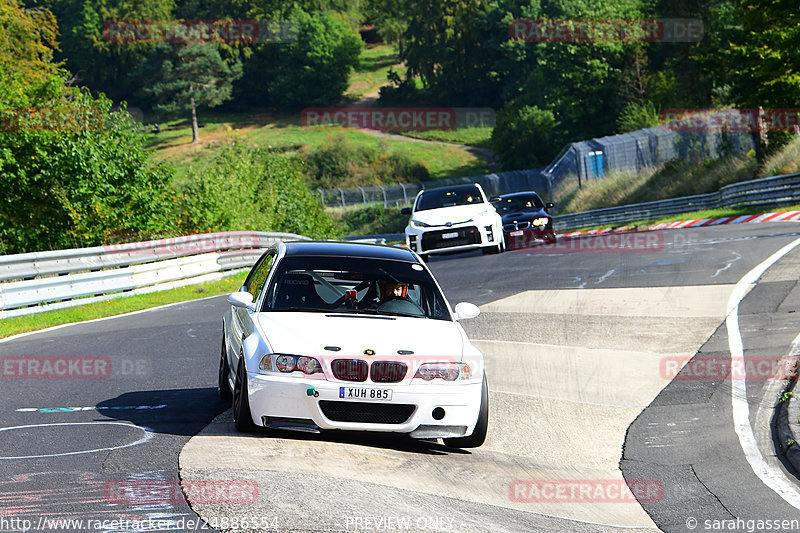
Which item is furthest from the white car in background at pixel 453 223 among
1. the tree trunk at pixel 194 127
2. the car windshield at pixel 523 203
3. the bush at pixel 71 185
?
the tree trunk at pixel 194 127

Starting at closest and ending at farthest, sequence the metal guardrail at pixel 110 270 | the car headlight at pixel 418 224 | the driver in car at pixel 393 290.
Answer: the driver in car at pixel 393 290 < the metal guardrail at pixel 110 270 < the car headlight at pixel 418 224

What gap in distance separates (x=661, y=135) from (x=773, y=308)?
Result: 35.0m

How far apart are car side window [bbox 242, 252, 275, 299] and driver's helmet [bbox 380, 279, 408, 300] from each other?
3.27 feet

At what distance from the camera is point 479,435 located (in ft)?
25.1

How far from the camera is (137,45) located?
13500cm

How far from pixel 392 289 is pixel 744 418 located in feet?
10.4

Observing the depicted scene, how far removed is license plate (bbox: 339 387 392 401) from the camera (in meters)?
7.12

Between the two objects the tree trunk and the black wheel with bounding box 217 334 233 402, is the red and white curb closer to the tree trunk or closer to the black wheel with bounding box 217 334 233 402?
the black wheel with bounding box 217 334 233 402

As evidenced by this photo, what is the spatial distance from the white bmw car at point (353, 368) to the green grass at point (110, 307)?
7.82 metres

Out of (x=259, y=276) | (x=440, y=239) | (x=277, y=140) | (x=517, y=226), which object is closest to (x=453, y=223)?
(x=440, y=239)

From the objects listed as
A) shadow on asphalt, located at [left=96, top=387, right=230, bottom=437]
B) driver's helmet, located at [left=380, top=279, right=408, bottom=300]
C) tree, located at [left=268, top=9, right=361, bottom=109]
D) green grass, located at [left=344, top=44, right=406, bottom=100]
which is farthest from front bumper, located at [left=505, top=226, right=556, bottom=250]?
green grass, located at [left=344, top=44, right=406, bottom=100]

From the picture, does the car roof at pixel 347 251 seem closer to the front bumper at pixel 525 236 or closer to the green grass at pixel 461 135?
Result: the front bumper at pixel 525 236

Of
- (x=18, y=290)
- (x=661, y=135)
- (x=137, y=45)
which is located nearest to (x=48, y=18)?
(x=661, y=135)

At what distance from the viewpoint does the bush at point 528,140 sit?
278 ft
